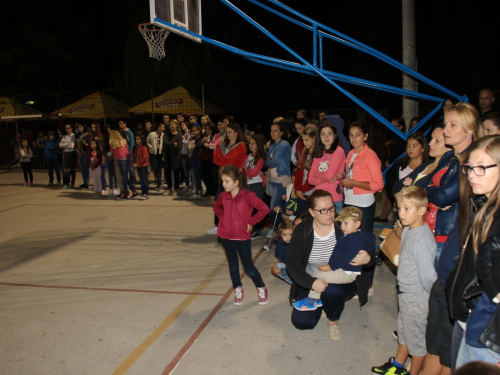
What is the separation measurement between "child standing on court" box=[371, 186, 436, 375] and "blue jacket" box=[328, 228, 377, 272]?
61 centimetres

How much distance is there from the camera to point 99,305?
15.7 feet

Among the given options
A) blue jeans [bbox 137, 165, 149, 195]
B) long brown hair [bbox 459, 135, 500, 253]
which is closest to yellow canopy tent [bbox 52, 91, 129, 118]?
blue jeans [bbox 137, 165, 149, 195]

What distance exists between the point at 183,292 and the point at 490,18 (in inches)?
836

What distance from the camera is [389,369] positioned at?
10.9 ft

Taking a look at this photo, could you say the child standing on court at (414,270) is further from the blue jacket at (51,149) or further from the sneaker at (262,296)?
the blue jacket at (51,149)

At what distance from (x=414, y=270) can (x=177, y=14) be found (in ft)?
19.7

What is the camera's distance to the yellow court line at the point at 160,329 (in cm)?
359

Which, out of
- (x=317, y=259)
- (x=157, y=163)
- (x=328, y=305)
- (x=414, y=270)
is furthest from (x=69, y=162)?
(x=414, y=270)

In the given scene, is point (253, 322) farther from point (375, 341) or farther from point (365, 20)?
point (365, 20)

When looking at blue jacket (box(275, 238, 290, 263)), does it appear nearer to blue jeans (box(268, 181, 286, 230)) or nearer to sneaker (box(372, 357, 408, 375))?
sneaker (box(372, 357, 408, 375))

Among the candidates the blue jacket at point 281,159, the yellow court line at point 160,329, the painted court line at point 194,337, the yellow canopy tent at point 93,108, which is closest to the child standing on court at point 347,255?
the painted court line at point 194,337

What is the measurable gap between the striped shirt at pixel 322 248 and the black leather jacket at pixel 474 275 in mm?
1770

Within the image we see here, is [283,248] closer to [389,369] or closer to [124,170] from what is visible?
[389,369]

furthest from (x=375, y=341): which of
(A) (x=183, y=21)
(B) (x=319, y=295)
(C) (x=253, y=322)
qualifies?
(A) (x=183, y=21)
